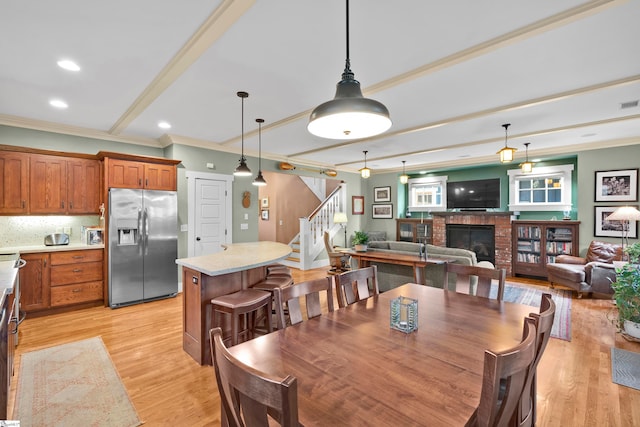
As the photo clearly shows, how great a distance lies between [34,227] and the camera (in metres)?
4.23

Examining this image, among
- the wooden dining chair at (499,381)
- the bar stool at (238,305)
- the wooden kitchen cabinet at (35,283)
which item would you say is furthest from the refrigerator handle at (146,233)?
the wooden dining chair at (499,381)

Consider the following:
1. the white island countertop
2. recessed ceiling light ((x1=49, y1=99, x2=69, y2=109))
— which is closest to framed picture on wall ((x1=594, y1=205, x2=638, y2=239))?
the white island countertop

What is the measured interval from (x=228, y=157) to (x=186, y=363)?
13.0 feet

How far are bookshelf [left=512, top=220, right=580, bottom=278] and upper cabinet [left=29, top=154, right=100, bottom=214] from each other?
8.08m

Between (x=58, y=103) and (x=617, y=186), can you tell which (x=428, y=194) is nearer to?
(x=617, y=186)

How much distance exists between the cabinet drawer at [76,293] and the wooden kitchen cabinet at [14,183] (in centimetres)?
118

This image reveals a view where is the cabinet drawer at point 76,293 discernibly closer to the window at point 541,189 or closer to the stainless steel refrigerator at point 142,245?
the stainless steel refrigerator at point 142,245

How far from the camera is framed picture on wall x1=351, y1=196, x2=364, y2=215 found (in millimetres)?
8672

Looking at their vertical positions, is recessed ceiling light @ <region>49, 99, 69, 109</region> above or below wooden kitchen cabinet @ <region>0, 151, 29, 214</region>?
above

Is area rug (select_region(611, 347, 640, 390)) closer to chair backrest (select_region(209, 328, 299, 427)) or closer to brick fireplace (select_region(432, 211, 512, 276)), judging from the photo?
chair backrest (select_region(209, 328, 299, 427))

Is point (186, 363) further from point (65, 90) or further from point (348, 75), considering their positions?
point (65, 90)

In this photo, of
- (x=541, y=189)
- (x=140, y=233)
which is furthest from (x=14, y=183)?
(x=541, y=189)

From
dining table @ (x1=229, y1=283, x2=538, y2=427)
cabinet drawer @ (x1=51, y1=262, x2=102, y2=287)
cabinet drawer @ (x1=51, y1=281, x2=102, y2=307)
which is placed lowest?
cabinet drawer @ (x1=51, y1=281, x2=102, y2=307)

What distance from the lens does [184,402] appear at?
2.16 m
